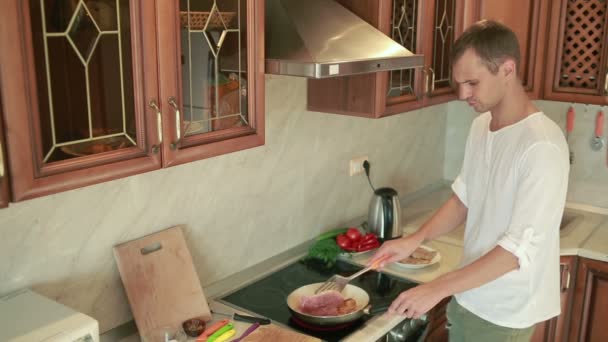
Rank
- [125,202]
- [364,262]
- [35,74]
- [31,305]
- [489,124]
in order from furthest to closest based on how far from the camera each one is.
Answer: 1. [364,262]
2. [489,124]
3. [125,202]
4. [31,305]
5. [35,74]

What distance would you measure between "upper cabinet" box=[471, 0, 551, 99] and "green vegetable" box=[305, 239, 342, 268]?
3.76ft

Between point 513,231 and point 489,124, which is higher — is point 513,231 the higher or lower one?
the lower one

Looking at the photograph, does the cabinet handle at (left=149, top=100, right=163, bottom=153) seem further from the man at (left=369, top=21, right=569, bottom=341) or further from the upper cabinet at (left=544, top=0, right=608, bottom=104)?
the upper cabinet at (left=544, top=0, right=608, bottom=104)

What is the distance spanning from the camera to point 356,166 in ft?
8.98

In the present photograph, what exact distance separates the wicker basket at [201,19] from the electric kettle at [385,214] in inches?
49.4

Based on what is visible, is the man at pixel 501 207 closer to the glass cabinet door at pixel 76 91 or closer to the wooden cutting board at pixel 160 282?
the wooden cutting board at pixel 160 282

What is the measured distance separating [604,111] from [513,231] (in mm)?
1658

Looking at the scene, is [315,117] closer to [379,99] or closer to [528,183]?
[379,99]

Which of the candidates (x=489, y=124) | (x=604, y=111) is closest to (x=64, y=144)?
(x=489, y=124)

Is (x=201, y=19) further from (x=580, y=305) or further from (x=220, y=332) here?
(x=580, y=305)

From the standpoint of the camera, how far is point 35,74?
112 centimetres

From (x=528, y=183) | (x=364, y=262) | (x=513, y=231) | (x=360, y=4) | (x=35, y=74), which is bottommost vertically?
(x=364, y=262)

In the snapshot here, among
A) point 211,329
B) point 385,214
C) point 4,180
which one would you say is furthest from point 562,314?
point 4,180

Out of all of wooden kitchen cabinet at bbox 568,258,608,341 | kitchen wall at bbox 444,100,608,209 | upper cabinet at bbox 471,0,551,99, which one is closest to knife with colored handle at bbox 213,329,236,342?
wooden kitchen cabinet at bbox 568,258,608,341
